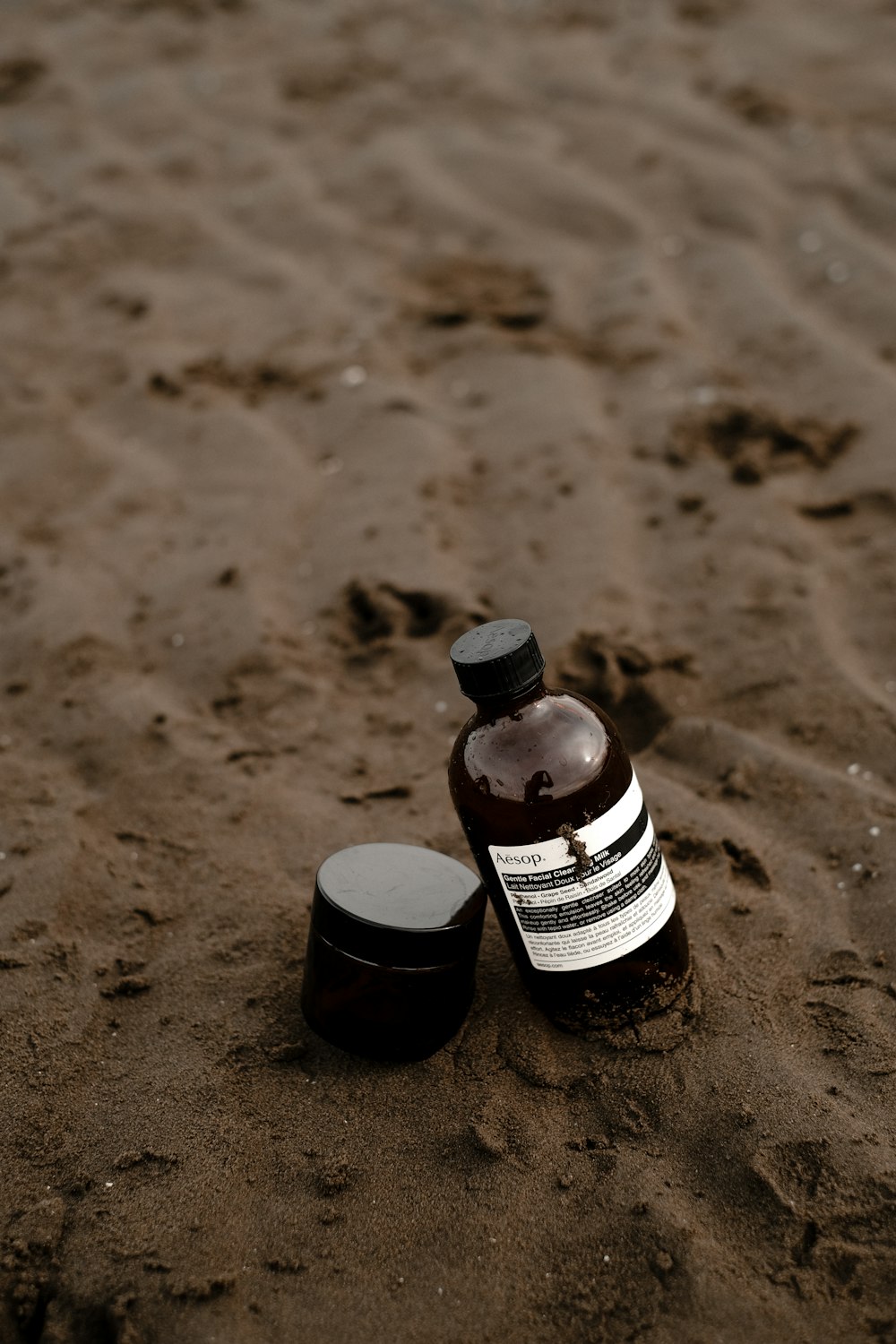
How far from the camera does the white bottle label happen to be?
159cm

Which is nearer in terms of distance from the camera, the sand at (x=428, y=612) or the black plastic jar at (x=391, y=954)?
the sand at (x=428, y=612)

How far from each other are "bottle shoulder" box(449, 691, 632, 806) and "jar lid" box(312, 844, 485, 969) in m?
0.19

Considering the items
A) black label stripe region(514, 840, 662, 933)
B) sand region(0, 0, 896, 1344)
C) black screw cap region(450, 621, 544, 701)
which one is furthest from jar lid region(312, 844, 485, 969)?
black screw cap region(450, 621, 544, 701)

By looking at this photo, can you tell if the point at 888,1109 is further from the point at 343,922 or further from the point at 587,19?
the point at 587,19

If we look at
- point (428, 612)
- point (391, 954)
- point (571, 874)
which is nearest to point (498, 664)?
point (571, 874)

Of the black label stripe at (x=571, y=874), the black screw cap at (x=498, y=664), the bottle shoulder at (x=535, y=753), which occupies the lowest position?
the black label stripe at (x=571, y=874)

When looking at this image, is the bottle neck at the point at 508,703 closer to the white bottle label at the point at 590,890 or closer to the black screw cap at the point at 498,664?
the black screw cap at the point at 498,664

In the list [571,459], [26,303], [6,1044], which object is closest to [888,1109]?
[6,1044]

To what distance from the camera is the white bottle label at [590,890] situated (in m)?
1.59

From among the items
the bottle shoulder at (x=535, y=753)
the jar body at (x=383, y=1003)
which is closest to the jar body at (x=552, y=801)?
the bottle shoulder at (x=535, y=753)

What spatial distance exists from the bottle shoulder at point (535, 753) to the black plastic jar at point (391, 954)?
0.19 meters

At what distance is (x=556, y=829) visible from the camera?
157 cm

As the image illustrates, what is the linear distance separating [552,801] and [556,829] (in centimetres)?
4

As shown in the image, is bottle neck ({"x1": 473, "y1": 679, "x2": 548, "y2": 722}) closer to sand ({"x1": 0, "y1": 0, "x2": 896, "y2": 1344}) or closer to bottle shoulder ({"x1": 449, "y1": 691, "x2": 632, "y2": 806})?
bottle shoulder ({"x1": 449, "y1": 691, "x2": 632, "y2": 806})
